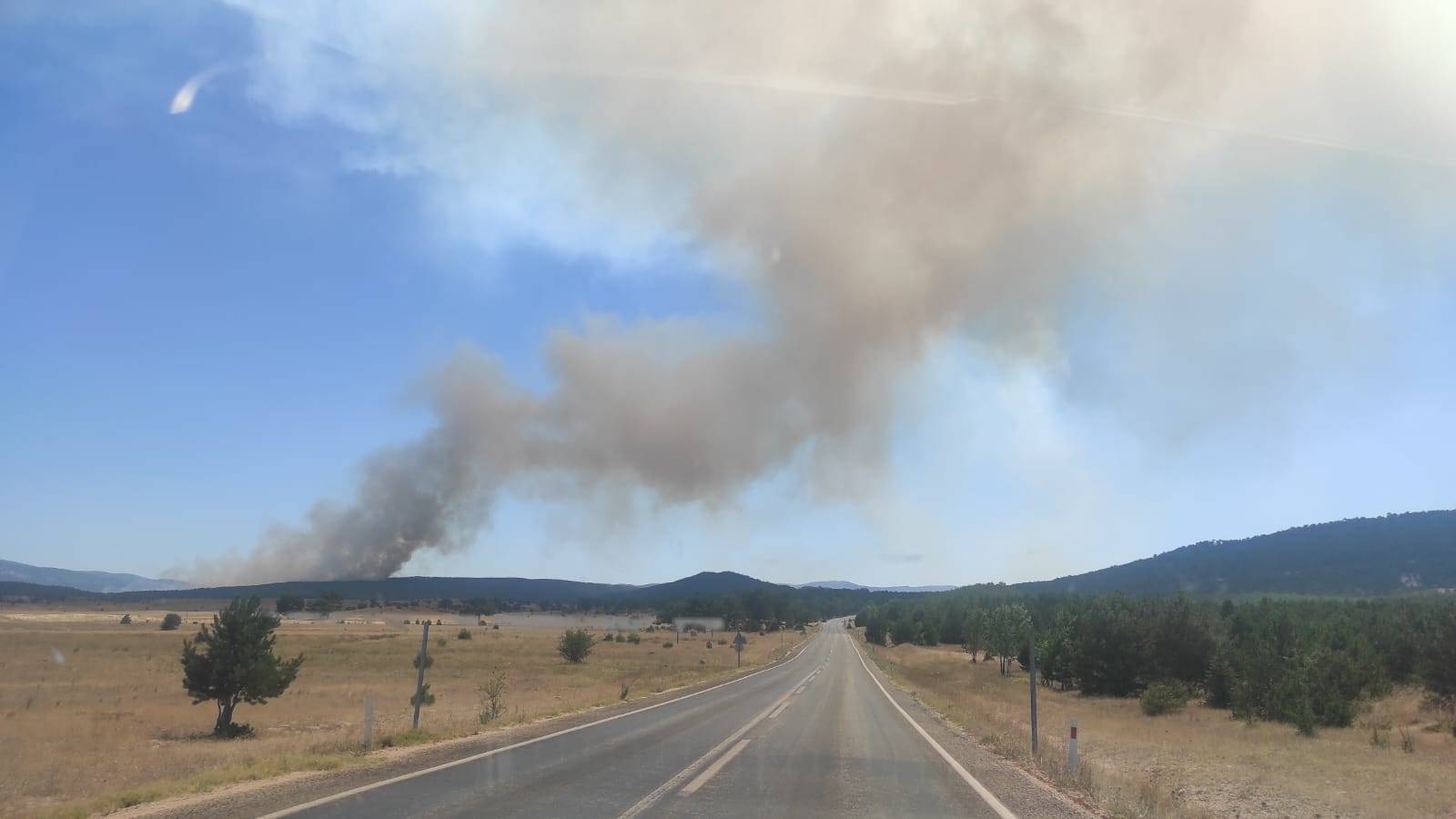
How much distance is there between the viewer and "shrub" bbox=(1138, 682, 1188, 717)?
4212 cm

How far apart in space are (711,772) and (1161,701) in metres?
38.1

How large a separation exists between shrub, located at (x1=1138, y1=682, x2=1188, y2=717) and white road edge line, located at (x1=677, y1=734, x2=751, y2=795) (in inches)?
1328

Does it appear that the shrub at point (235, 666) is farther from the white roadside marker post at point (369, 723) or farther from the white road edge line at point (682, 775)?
the white road edge line at point (682, 775)

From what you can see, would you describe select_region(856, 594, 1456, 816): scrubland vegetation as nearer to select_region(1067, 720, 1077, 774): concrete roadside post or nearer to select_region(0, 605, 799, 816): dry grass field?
select_region(1067, 720, 1077, 774): concrete roadside post

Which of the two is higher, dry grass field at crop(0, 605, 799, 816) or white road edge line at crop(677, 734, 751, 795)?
white road edge line at crop(677, 734, 751, 795)

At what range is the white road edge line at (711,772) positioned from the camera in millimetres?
11570

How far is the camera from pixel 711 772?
13391 millimetres

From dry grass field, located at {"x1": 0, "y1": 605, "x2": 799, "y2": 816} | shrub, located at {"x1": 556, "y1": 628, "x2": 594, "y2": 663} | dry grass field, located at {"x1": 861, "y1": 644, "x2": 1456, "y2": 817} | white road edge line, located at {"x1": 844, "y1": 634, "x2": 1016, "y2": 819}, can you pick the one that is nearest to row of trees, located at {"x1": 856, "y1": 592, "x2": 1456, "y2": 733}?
dry grass field, located at {"x1": 861, "y1": 644, "x2": 1456, "y2": 817}

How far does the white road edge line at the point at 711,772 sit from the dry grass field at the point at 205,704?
6116 mm

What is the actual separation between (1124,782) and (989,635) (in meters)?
68.8

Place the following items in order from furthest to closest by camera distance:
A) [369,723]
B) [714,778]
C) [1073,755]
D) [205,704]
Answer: [205,704] → [369,723] → [1073,755] → [714,778]

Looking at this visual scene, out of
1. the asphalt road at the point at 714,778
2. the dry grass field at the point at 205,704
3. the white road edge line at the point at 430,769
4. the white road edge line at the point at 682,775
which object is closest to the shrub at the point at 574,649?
the dry grass field at the point at 205,704

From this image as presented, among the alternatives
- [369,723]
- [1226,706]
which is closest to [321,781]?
[369,723]

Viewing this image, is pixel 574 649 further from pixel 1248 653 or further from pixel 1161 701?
pixel 1248 653
